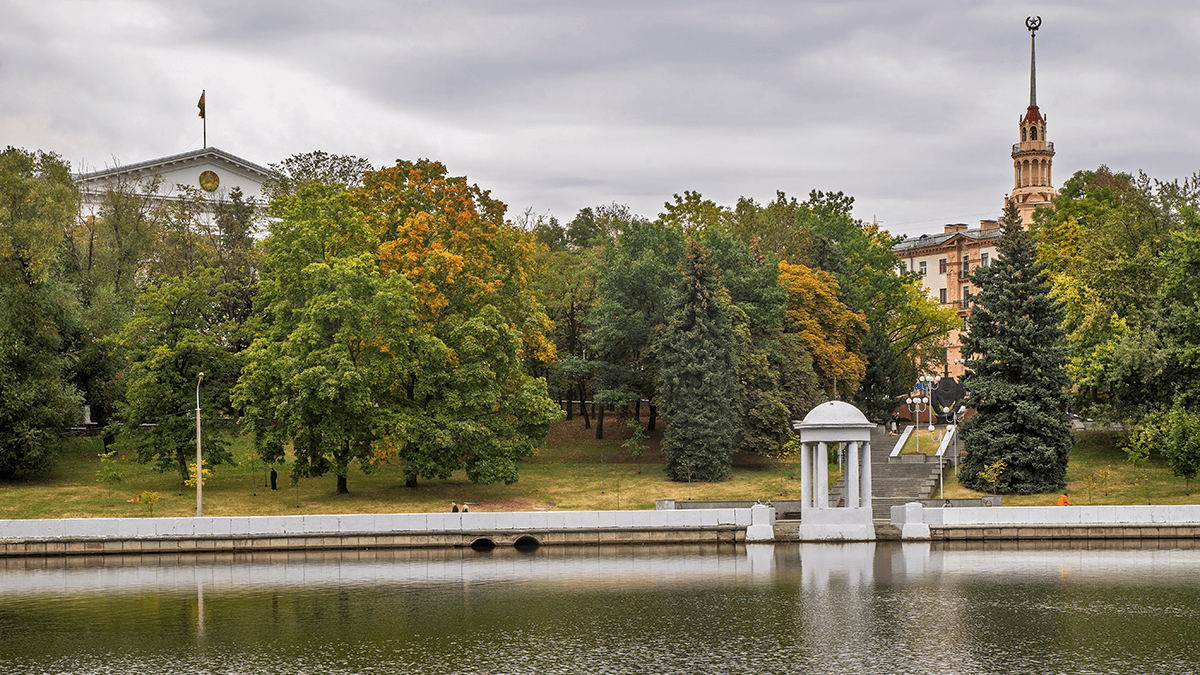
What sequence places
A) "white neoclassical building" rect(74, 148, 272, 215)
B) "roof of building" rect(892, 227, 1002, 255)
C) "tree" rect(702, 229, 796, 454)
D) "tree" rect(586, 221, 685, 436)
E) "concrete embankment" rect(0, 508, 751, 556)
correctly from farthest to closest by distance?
"roof of building" rect(892, 227, 1002, 255), "white neoclassical building" rect(74, 148, 272, 215), "tree" rect(586, 221, 685, 436), "tree" rect(702, 229, 796, 454), "concrete embankment" rect(0, 508, 751, 556)

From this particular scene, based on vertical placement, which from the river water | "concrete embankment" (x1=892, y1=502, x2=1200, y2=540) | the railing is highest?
the railing

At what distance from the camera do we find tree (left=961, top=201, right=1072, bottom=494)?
176 ft

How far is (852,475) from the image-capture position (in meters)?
46.5

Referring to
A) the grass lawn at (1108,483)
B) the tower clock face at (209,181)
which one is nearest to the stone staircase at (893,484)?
the grass lawn at (1108,483)

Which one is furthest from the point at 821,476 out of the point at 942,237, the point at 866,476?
the point at 942,237

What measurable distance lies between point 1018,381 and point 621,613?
30879 millimetres

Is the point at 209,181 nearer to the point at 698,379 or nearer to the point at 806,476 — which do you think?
the point at 698,379

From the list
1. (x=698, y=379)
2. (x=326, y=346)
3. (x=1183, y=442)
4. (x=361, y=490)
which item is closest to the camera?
(x=1183, y=442)

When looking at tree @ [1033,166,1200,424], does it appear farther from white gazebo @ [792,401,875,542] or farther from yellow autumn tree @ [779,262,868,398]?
white gazebo @ [792,401,875,542]

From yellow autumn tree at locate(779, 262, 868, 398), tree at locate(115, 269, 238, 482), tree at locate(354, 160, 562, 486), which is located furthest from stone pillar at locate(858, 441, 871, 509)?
tree at locate(115, 269, 238, 482)

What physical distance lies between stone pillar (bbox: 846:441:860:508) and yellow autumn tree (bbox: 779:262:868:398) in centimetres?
1941

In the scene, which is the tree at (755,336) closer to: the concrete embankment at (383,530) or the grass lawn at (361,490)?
the grass lawn at (361,490)

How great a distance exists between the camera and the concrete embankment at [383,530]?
44.0m

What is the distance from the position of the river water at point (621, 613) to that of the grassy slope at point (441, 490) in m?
9.81
